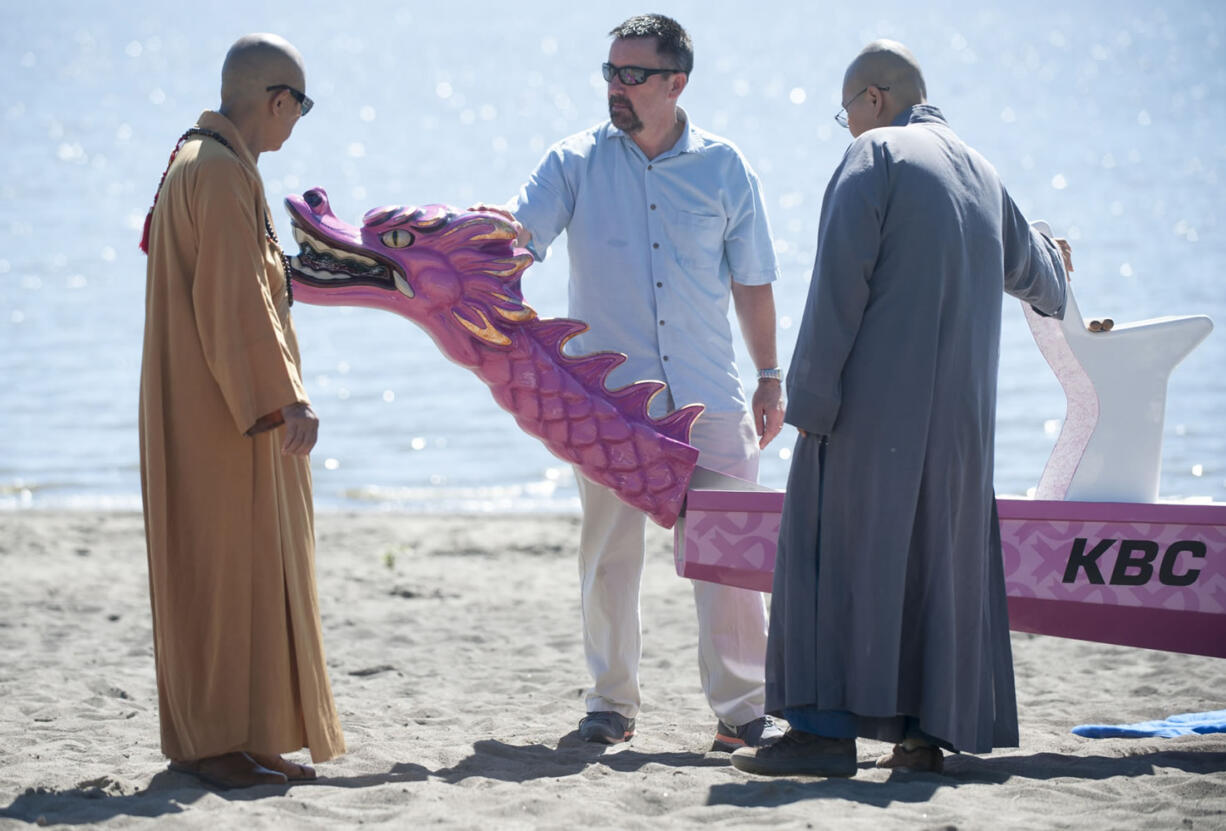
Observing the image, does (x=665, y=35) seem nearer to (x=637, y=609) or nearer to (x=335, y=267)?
(x=335, y=267)

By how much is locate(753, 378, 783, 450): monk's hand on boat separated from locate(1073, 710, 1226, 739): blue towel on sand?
5.18 ft

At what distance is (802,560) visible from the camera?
440 cm

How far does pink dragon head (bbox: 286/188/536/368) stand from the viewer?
501cm

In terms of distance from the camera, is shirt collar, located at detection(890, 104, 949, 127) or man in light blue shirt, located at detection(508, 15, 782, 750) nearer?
shirt collar, located at detection(890, 104, 949, 127)

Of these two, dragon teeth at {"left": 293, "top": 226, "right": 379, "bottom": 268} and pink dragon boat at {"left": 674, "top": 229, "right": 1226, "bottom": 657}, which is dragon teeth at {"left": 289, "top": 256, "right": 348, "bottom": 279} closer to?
dragon teeth at {"left": 293, "top": 226, "right": 379, "bottom": 268}

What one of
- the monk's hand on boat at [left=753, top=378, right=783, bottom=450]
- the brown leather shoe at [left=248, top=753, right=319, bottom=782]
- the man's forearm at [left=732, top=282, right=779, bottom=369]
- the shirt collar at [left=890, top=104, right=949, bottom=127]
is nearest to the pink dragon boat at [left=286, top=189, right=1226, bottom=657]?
the monk's hand on boat at [left=753, top=378, right=783, bottom=450]

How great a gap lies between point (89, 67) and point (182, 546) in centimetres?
5128

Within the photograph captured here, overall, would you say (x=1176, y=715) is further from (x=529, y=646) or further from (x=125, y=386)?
(x=125, y=386)

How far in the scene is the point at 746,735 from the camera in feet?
17.0

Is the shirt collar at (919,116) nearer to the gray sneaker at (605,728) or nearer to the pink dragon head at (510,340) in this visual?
the pink dragon head at (510,340)

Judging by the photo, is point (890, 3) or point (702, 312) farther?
point (890, 3)

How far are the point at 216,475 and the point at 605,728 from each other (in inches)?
69.4

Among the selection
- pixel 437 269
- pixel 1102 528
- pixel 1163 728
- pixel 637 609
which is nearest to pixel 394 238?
pixel 437 269

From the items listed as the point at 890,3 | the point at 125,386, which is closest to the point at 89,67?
the point at 890,3
